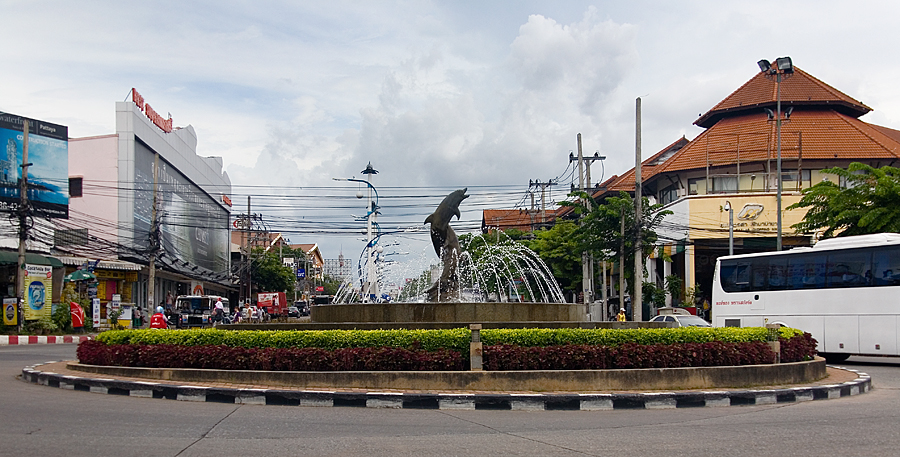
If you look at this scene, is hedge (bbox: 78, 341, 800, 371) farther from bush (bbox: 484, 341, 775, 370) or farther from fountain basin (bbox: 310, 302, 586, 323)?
fountain basin (bbox: 310, 302, 586, 323)

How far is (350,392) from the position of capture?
1151 cm

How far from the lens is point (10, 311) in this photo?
31.4 m

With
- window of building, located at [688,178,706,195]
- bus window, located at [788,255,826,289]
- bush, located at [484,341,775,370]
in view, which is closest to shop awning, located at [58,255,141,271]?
window of building, located at [688,178,706,195]

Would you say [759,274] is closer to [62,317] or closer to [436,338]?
[436,338]

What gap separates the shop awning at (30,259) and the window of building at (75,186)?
9048 millimetres

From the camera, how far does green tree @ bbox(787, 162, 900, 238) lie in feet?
82.3

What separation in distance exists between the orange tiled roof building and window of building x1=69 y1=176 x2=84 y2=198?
110 ft

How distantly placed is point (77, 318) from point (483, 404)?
2832 centimetres

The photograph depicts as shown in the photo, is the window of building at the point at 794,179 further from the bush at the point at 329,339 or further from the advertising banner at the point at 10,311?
the advertising banner at the point at 10,311

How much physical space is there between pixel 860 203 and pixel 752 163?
1881cm

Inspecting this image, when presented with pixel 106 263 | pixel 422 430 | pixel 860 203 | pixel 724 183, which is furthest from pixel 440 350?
pixel 724 183

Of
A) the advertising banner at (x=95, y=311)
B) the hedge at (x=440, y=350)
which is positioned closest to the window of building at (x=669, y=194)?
the advertising banner at (x=95, y=311)

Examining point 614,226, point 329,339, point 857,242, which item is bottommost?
point 329,339

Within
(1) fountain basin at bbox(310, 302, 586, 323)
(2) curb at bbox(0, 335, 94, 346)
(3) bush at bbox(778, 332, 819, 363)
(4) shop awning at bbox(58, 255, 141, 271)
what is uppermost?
(4) shop awning at bbox(58, 255, 141, 271)
